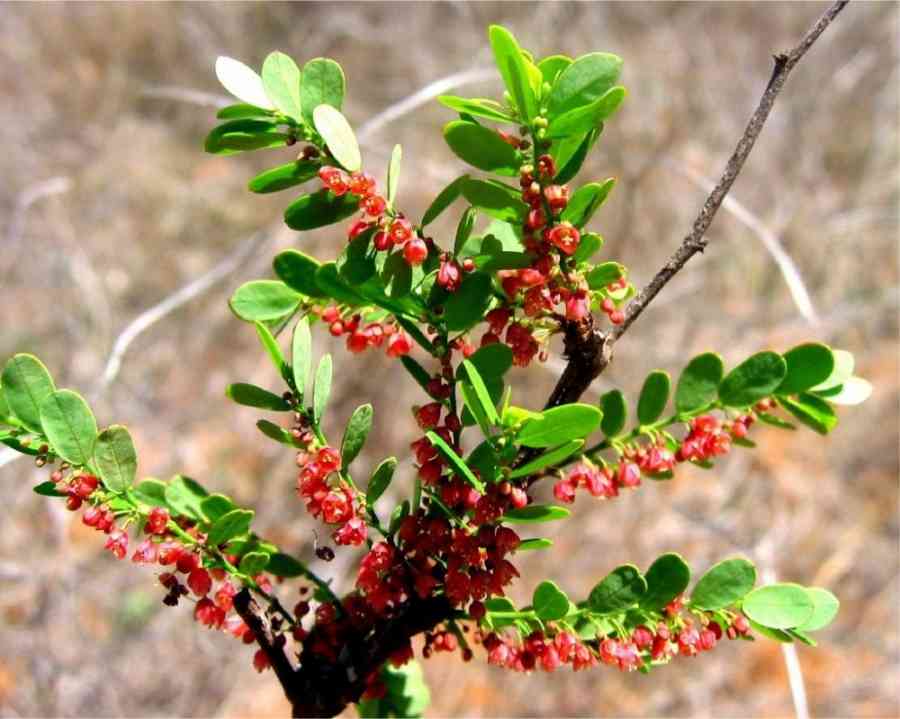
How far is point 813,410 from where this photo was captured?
754mm

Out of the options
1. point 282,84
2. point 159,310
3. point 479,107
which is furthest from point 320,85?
point 159,310

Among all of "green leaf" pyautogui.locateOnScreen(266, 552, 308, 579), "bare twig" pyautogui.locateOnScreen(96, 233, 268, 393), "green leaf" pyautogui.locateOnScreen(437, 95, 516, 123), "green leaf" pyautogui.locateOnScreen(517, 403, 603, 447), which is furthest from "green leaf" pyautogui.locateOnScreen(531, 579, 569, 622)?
"bare twig" pyautogui.locateOnScreen(96, 233, 268, 393)

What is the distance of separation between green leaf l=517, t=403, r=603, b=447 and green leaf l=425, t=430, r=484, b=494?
42 millimetres

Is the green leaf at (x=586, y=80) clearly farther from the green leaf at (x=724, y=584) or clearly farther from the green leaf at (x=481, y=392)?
the green leaf at (x=724, y=584)

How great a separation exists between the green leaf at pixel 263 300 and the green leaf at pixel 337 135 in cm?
12

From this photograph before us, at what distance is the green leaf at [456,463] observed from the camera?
0.54m

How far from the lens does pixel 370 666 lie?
2.33 feet

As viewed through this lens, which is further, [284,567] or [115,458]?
[284,567]

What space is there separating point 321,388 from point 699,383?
13.3 inches

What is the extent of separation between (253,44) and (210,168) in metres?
0.89

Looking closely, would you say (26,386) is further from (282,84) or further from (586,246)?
(586,246)

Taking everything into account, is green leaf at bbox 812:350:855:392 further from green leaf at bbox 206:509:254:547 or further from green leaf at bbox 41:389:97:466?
green leaf at bbox 41:389:97:466

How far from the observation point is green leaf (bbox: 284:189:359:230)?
602 millimetres

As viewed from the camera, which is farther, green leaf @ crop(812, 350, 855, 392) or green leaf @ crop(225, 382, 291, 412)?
green leaf @ crop(812, 350, 855, 392)
